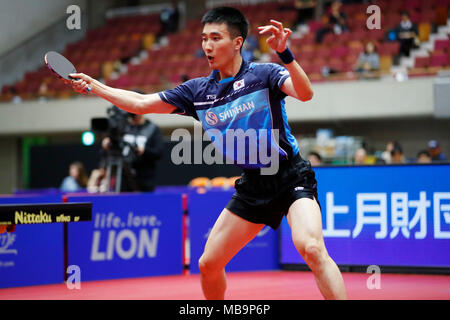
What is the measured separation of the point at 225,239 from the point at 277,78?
98 centimetres

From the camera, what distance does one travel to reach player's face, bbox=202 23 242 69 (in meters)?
3.90

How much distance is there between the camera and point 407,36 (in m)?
15.5

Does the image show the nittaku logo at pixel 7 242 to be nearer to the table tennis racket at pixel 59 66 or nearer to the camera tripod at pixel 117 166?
the camera tripod at pixel 117 166

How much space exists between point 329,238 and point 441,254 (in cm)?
118

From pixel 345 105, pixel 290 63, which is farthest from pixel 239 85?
pixel 345 105

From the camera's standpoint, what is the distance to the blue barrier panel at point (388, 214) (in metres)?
6.89

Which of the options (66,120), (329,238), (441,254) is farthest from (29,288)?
(66,120)

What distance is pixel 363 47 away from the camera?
15.7m

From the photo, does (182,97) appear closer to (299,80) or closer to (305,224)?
(299,80)

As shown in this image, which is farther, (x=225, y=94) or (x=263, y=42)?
(x=263, y=42)

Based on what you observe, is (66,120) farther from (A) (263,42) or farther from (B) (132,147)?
(B) (132,147)

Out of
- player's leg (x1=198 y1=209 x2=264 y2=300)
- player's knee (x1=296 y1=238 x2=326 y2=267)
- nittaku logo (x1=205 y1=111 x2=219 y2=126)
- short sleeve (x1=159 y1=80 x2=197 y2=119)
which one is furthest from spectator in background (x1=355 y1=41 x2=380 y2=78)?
player's knee (x1=296 y1=238 x2=326 y2=267)

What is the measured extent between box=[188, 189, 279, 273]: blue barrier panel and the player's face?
3.75 m

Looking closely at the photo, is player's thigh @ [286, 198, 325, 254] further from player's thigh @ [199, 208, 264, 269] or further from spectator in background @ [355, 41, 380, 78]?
spectator in background @ [355, 41, 380, 78]
